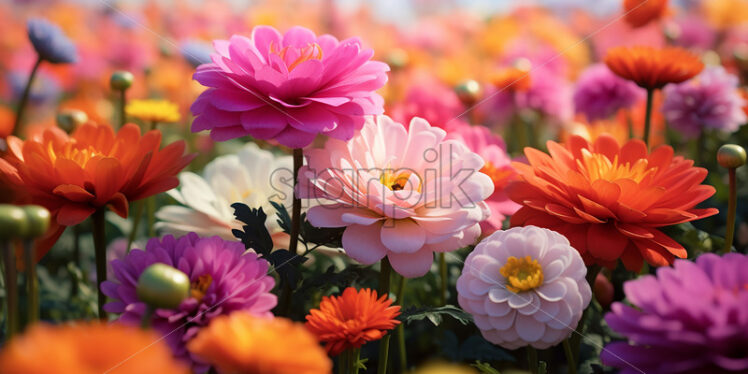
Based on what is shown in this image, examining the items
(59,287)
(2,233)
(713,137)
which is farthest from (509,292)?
(713,137)

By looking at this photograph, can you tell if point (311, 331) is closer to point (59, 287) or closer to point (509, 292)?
point (509, 292)

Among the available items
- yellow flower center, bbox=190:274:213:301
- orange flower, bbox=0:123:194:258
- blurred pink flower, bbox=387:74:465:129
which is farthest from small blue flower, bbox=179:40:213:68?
yellow flower center, bbox=190:274:213:301

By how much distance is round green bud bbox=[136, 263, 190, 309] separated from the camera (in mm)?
468

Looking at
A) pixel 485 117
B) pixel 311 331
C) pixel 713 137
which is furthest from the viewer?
pixel 485 117

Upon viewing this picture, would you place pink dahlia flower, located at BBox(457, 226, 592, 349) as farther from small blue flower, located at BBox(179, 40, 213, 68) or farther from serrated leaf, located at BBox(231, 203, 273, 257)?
small blue flower, located at BBox(179, 40, 213, 68)

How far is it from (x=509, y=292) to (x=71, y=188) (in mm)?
481

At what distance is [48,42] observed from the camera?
1.13 meters

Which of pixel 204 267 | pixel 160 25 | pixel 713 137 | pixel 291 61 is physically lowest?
pixel 204 267

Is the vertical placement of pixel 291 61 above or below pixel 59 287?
above

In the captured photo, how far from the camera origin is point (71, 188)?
2.12 feet

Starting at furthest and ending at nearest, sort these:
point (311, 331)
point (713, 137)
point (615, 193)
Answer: point (713, 137)
point (615, 193)
point (311, 331)

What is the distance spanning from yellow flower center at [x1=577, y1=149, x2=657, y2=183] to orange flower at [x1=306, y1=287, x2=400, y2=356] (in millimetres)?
316

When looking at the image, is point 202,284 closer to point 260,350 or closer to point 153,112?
point 260,350

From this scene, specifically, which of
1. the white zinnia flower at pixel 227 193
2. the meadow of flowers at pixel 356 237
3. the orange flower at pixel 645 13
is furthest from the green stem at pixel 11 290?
the orange flower at pixel 645 13
